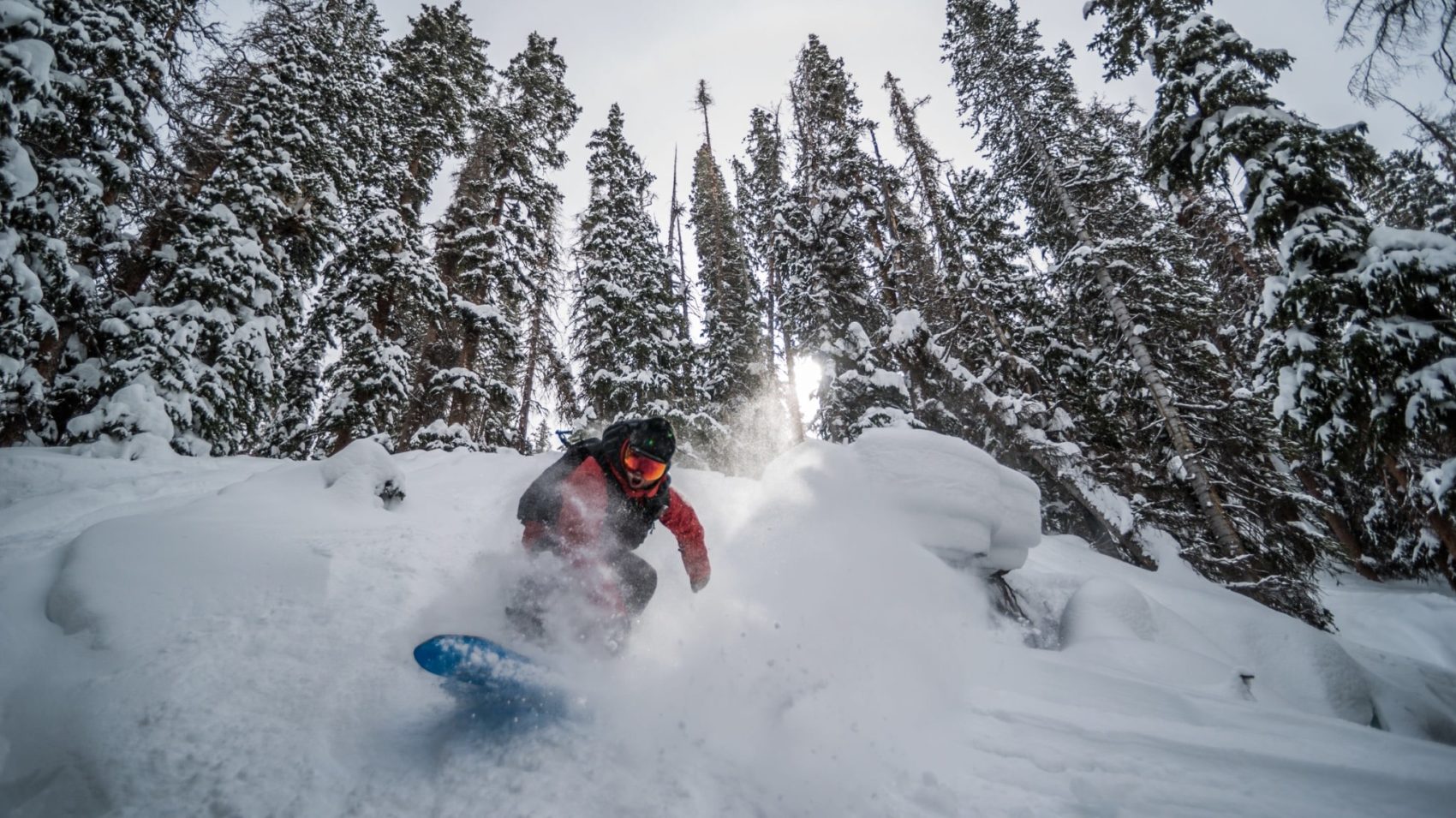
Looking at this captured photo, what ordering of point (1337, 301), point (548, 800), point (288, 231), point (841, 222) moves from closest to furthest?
point (548, 800) < point (1337, 301) < point (288, 231) < point (841, 222)

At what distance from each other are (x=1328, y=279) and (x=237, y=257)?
17.4 m

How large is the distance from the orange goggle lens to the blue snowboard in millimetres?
1743

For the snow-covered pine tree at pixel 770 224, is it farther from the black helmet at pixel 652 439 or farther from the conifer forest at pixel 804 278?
the black helmet at pixel 652 439

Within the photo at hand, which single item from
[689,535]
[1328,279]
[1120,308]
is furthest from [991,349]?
[689,535]

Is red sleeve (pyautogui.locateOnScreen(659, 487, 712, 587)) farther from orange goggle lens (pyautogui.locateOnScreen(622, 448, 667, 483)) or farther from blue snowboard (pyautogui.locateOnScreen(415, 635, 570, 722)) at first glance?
blue snowboard (pyautogui.locateOnScreen(415, 635, 570, 722))

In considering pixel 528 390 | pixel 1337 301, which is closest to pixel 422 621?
pixel 1337 301

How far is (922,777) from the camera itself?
2914 mm

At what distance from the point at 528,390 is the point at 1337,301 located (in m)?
20.0

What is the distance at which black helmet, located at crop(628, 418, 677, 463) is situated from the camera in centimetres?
451

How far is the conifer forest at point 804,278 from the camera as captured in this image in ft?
Answer: 22.6

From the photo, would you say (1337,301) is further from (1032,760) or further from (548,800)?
(548,800)

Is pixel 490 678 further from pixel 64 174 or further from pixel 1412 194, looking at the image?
pixel 1412 194

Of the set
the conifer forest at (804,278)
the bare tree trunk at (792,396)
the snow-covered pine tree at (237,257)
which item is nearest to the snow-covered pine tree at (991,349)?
the conifer forest at (804,278)

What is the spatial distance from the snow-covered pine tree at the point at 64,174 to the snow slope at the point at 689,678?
9.26 feet
